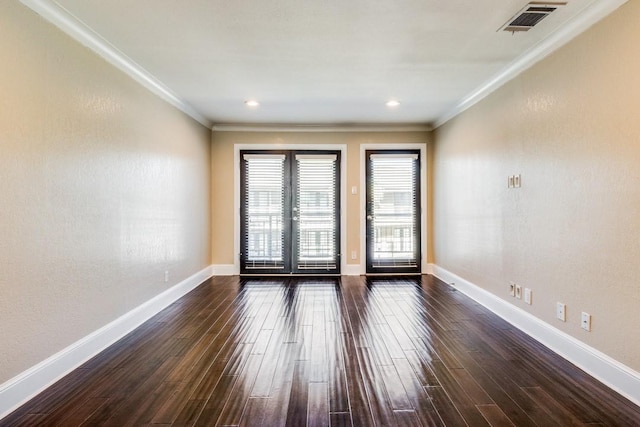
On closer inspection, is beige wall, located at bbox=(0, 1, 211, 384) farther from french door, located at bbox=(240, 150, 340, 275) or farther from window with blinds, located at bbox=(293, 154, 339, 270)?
window with blinds, located at bbox=(293, 154, 339, 270)

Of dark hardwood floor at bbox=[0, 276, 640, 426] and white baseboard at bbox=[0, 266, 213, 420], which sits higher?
white baseboard at bbox=[0, 266, 213, 420]

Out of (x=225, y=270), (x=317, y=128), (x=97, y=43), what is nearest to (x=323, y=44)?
(x=97, y=43)

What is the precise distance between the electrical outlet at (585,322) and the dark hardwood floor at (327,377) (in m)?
0.30

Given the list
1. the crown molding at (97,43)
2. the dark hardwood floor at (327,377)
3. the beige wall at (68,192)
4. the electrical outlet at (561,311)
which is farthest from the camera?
the electrical outlet at (561,311)

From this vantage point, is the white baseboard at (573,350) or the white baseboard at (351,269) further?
the white baseboard at (351,269)

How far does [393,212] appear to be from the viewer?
567 cm

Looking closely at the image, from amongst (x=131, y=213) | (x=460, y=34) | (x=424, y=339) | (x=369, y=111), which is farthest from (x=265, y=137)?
(x=424, y=339)

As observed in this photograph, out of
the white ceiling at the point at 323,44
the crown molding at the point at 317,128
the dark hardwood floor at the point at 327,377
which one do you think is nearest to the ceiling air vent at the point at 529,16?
the white ceiling at the point at 323,44

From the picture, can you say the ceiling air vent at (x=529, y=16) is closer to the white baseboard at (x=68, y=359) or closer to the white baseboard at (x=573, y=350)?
the white baseboard at (x=573, y=350)

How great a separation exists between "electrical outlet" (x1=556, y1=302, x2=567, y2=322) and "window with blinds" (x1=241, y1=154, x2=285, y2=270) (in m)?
3.84

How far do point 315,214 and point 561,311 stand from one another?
3654mm

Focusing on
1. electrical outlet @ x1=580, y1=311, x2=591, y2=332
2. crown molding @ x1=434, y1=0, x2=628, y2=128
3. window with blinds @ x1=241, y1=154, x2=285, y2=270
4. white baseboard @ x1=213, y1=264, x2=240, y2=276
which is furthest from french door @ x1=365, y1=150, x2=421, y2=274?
electrical outlet @ x1=580, y1=311, x2=591, y2=332

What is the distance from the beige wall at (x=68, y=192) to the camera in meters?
1.95

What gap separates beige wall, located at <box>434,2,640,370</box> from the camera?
206 cm
